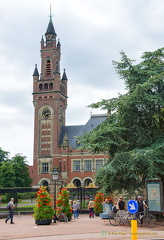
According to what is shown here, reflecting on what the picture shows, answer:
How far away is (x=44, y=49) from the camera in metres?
74.8

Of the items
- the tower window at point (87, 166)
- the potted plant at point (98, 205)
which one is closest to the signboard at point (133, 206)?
the potted plant at point (98, 205)

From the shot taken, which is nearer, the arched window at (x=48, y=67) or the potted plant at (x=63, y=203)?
the potted plant at (x=63, y=203)

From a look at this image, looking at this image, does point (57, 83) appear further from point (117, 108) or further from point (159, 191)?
point (159, 191)

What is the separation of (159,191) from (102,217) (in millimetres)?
7072

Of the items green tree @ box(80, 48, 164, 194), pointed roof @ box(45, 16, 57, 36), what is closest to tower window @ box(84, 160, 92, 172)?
pointed roof @ box(45, 16, 57, 36)

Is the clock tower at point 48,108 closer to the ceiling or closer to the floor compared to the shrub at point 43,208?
closer to the ceiling

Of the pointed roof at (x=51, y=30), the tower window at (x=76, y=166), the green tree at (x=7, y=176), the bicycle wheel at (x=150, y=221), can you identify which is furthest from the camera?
the pointed roof at (x=51, y=30)

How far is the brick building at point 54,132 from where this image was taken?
67125 millimetres

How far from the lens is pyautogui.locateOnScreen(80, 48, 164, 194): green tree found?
19.8 metres

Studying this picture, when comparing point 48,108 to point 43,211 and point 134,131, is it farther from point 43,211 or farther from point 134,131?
point 43,211

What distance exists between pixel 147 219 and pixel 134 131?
6548 millimetres

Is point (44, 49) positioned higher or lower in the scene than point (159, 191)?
higher

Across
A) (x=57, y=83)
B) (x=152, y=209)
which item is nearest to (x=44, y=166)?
(x=57, y=83)

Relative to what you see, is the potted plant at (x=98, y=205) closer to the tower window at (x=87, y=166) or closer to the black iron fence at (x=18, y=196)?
the black iron fence at (x=18, y=196)
